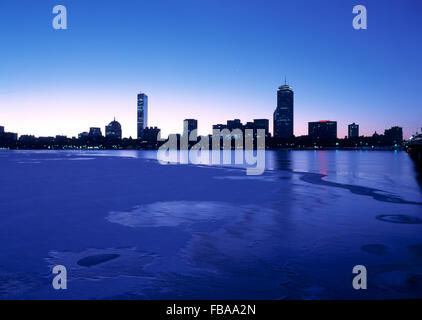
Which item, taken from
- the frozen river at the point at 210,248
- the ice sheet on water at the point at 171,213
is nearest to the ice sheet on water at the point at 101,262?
the frozen river at the point at 210,248

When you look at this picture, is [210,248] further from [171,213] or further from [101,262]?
[171,213]

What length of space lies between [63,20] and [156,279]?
11.3m

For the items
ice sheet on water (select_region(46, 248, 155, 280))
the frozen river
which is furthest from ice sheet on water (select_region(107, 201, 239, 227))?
ice sheet on water (select_region(46, 248, 155, 280))

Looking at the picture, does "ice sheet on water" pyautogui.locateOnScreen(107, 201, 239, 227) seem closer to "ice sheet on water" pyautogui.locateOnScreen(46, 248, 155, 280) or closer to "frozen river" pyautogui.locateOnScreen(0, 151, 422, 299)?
"frozen river" pyautogui.locateOnScreen(0, 151, 422, 299)

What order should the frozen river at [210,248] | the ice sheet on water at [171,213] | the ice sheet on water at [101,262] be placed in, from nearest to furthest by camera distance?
the frozen river at [210,248], the ice sheet on water at [101,262], the ice sheet on water at [171,213]

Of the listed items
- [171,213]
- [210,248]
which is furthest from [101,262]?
[171,213]

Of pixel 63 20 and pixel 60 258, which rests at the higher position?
pixel 63 20

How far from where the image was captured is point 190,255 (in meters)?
7.68

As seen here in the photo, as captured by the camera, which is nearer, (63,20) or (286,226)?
(286,226)

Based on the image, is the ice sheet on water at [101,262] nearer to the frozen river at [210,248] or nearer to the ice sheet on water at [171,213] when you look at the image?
the frozen river at [210,248]
